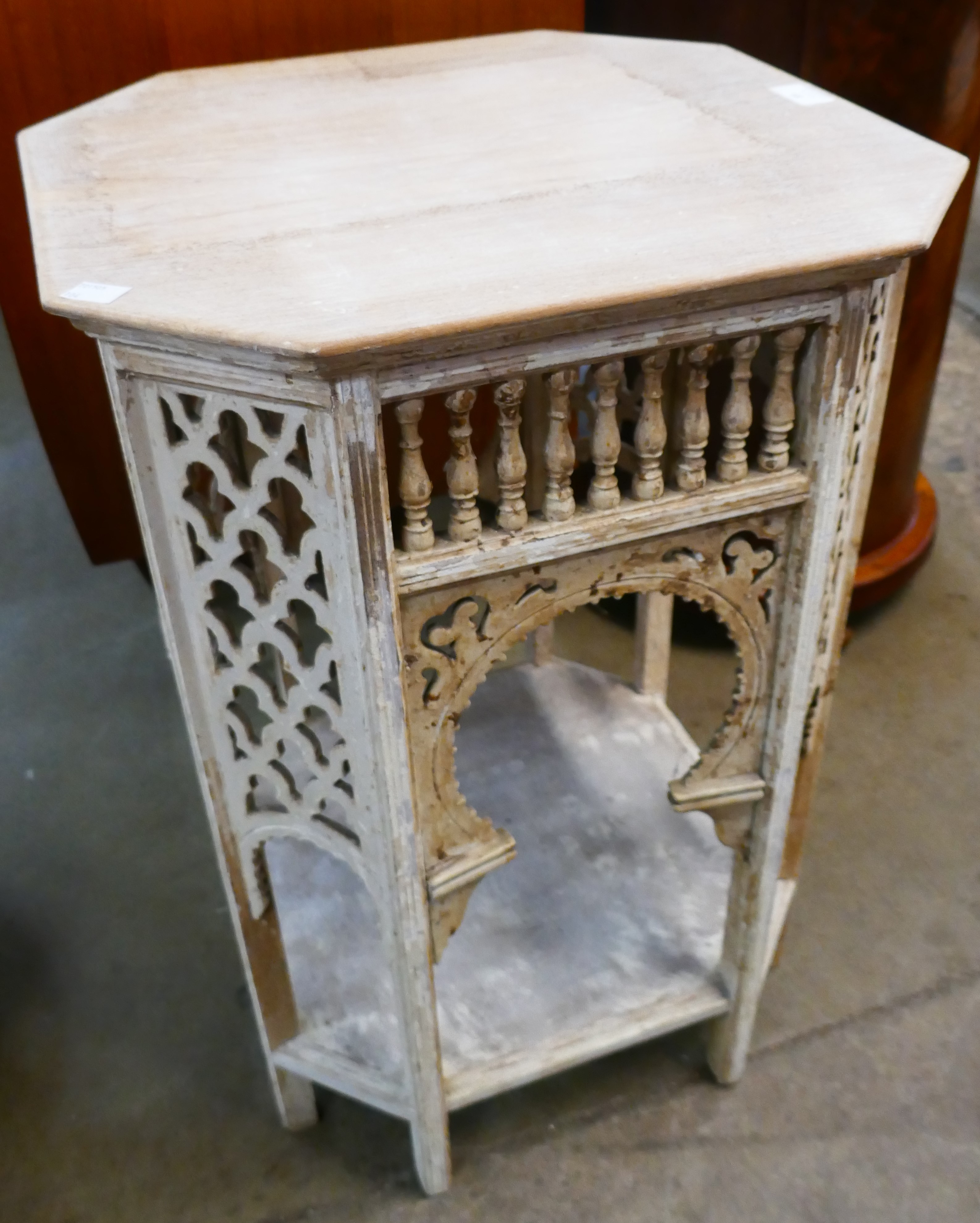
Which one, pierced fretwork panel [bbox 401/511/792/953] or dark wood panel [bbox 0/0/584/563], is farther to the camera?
dark wood panel [bbox 0/0/584/563]

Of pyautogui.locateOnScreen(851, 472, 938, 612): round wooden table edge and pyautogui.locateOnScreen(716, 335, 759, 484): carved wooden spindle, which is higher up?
pyautogui.locateOnScreen(716, 335, 759, 484): carved wooden spindle

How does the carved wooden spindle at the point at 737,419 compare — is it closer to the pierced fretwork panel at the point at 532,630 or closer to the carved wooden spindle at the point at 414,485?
the pierced fretwork panel at the point at 532,630

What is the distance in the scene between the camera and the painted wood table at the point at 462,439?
3.05 ft

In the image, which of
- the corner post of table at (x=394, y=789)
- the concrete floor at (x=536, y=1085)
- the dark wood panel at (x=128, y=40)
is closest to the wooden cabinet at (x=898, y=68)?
the dark wood panel at (x=128, y=40)

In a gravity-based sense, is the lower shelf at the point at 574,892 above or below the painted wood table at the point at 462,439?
below

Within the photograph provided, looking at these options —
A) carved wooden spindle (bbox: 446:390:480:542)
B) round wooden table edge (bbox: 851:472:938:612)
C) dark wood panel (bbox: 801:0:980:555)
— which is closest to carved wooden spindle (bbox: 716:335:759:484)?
carved wooden spindle (bbox: 446:390:480:542)

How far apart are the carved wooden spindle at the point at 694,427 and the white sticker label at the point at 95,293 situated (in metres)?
0.49

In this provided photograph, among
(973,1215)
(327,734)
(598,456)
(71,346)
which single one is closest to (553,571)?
(598,456)

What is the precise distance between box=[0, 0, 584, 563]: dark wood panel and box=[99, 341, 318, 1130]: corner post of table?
0.92m

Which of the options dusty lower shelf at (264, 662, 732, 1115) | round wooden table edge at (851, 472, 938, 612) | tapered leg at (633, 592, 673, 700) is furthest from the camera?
round wooden table edge at (851, 472, 938, 612)

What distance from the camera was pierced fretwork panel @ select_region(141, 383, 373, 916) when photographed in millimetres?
960

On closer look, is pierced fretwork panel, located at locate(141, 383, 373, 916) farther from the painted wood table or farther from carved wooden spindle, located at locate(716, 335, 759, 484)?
carved wooden spindle, located at locate(716, 335, 759, 484)

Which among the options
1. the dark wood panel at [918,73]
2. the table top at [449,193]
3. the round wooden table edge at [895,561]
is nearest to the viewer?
the table top at [449,193]

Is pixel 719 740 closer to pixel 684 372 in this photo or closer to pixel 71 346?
pixel 684 372
